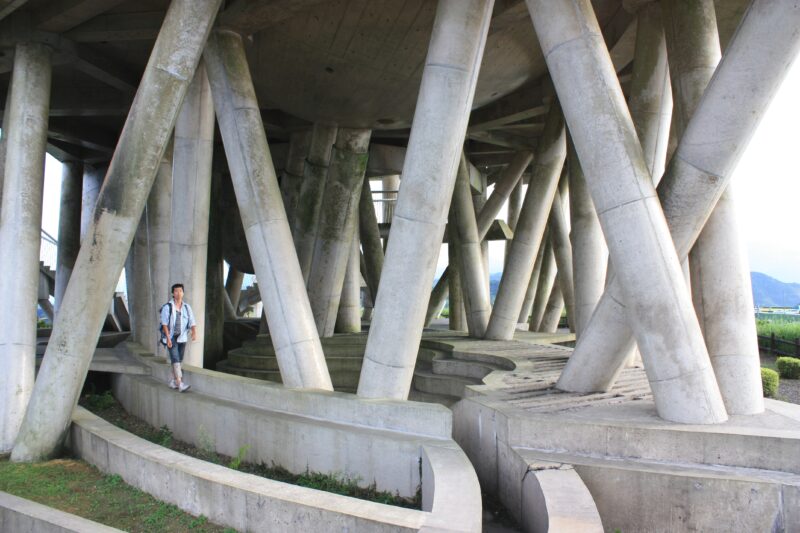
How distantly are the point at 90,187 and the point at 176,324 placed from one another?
2039 cm

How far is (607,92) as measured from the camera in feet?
26.8

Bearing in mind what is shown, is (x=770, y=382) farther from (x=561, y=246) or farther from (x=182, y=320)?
(x=182, y=320)

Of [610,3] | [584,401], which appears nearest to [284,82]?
[610,3]

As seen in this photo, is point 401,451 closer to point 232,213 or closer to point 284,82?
point 284,82

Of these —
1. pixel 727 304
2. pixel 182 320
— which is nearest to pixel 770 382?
pixel 727 304

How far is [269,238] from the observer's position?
1069 centimetres

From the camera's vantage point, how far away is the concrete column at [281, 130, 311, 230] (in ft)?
71.4

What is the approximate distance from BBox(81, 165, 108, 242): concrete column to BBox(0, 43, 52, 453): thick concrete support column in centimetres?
1552

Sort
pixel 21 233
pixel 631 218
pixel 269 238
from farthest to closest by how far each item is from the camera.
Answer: pixel 21 233 < pixel 269 238 < pixel 631 218

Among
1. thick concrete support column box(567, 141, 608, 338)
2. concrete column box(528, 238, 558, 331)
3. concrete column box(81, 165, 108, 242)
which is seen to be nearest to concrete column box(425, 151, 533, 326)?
concrete column box(528, 238, 558, 331)

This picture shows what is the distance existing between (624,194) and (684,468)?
3.16m

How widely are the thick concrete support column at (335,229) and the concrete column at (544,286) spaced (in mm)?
14011

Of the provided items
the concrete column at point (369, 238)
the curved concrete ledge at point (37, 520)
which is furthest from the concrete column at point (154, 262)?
the concrete column at point (369, 238)

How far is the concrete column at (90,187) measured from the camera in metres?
27.2
